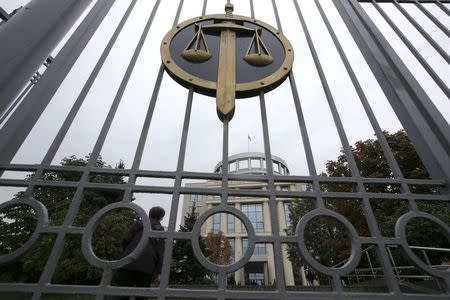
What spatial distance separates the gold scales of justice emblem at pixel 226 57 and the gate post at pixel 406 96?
2.13 feet

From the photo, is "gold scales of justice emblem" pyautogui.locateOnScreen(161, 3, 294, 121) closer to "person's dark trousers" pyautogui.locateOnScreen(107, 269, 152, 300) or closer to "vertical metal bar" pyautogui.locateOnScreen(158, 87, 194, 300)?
"vertical metal bar" pyautogui.locateOnScreen(158, 87, 194, 300)

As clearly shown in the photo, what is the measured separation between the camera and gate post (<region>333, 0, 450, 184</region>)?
65.5 inches

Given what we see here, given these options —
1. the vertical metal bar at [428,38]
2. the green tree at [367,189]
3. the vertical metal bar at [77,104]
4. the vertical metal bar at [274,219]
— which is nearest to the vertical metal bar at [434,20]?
the vertical metal bar at [428,38]

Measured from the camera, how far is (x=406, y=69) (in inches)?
80.0

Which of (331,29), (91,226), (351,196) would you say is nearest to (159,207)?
(91,226)

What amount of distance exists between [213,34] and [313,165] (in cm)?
144

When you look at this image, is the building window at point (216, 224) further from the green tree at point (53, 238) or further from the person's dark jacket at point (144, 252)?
the person's dark jacket at point (144, 252)

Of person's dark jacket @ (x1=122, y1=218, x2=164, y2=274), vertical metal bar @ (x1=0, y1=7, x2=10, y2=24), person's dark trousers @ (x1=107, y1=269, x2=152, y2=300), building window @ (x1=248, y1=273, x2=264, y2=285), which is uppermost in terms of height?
building window @ (x1=248, y1=273, x2=264, y2=285)

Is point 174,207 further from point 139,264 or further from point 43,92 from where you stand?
point 139,264

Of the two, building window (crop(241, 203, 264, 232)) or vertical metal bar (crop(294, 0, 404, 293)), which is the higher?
building window (crop(241, 203, 264, 232))

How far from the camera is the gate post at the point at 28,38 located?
57.1 inches

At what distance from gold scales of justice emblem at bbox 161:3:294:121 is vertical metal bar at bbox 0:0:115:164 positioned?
56cm

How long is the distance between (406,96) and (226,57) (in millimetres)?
1302

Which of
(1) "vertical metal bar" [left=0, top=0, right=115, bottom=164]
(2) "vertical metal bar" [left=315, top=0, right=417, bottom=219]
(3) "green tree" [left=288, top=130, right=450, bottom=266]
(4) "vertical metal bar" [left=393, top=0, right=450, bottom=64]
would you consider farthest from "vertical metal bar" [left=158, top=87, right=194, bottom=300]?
(3) "green tree" [left=288, top=130, right=450, bottom=266]
